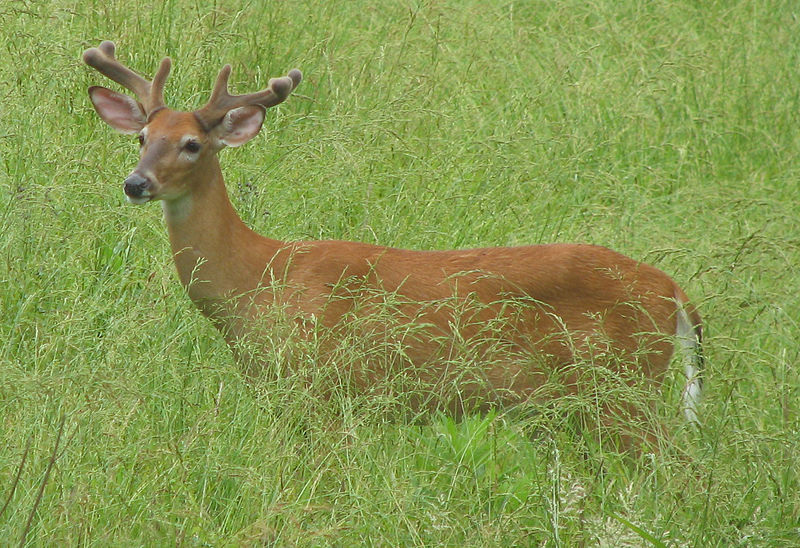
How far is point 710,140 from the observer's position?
6.25 m

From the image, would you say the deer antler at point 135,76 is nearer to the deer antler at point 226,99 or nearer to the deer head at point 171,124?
the deer head at point 171,124

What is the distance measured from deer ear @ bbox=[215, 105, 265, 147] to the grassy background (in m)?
0.39

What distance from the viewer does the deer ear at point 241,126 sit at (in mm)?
4246

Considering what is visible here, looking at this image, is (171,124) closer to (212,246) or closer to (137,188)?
(137,188)

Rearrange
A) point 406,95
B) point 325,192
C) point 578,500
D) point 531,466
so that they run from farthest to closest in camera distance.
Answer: point 406,95 → point 325,192 → point 531,466 → point 578,500

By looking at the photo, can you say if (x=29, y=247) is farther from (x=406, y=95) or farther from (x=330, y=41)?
(x=330, y=41)

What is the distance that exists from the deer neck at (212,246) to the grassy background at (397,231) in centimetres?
9

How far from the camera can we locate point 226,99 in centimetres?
424

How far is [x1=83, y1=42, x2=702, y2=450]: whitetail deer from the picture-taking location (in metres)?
3.94

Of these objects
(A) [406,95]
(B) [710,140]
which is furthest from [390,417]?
(B) [710,140]

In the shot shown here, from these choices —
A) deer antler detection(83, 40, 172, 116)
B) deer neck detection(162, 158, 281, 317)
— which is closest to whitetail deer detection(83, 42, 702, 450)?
deer neck detection(162, 158, 281, 317)

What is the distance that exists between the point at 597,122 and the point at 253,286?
8.21 ft


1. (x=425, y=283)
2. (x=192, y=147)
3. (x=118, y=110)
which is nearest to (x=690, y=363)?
(x=425, y=283)

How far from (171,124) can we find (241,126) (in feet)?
0.86
